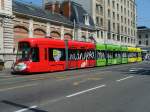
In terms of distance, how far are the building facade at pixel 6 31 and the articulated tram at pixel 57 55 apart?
8628 millimetres

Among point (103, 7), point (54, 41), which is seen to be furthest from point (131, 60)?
point (54, 41)

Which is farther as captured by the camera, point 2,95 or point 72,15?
point 72,15

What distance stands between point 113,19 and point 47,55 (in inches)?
2420

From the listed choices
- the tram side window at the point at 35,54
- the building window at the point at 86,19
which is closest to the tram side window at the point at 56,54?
the tram side window at the point at 35,54

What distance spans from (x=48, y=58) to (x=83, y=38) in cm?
3818

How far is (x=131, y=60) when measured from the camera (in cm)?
6738

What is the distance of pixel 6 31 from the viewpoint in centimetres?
4722

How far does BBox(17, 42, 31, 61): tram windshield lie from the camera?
113ft

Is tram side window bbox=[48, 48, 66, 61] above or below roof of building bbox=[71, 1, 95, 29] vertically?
below

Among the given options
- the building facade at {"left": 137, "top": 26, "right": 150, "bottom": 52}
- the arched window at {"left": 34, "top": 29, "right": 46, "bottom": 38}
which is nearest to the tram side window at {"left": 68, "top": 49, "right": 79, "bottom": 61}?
the arched window at {"left": 34, "top": 29, "right": 46, "bottom": 38}

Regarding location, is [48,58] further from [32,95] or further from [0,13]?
[32,95]

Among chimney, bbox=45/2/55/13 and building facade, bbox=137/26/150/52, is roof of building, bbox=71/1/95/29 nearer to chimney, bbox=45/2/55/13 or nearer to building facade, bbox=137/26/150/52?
chimney, bbox=45/2/55/13

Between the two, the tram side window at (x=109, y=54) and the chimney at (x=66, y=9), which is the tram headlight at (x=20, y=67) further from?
the chimney at (x=66, y=9)

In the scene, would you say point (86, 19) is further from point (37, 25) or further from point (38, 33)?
point (37, 25)
